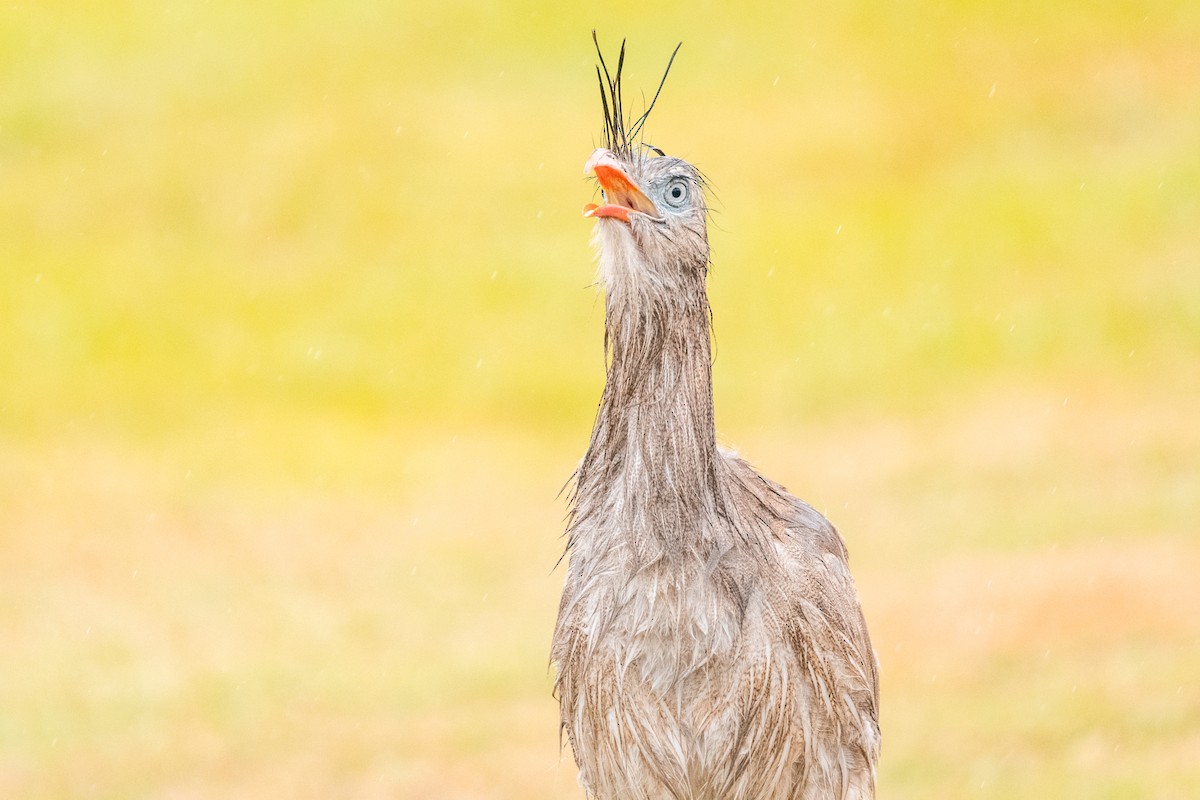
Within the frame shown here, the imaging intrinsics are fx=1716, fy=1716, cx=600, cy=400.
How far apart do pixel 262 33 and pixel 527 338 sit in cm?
640

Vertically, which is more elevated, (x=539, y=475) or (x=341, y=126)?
(x=341, y=126)

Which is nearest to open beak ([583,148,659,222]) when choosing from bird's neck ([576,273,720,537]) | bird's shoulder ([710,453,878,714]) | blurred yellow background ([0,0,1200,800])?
bird's neck ([576,273,720,537])

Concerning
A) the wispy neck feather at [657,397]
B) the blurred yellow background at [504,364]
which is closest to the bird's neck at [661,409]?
the wispy neck feather at [657,397]

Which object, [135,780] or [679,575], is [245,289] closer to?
[135,780]

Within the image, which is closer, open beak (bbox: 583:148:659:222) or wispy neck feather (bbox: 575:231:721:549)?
open beak (bbox: 583:148:659:222)

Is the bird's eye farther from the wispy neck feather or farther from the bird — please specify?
the wispy neck feather

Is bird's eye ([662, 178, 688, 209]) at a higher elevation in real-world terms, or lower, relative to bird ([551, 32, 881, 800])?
higher

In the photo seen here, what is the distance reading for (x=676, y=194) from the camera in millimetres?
6105

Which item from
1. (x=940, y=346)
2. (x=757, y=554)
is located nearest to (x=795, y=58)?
(x=940, y=346)

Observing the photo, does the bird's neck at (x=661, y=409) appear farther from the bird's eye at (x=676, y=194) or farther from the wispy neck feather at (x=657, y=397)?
the bird's eye at (x=676, y=194)

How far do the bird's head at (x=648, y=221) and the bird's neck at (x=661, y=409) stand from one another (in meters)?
0.08

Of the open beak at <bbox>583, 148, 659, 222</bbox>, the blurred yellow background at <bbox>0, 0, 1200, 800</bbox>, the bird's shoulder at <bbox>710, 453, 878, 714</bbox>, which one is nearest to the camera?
the open beak at <bbox>583, 148, 659, 222</bbox>

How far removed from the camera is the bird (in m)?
6.08

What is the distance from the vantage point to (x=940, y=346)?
19625mm
